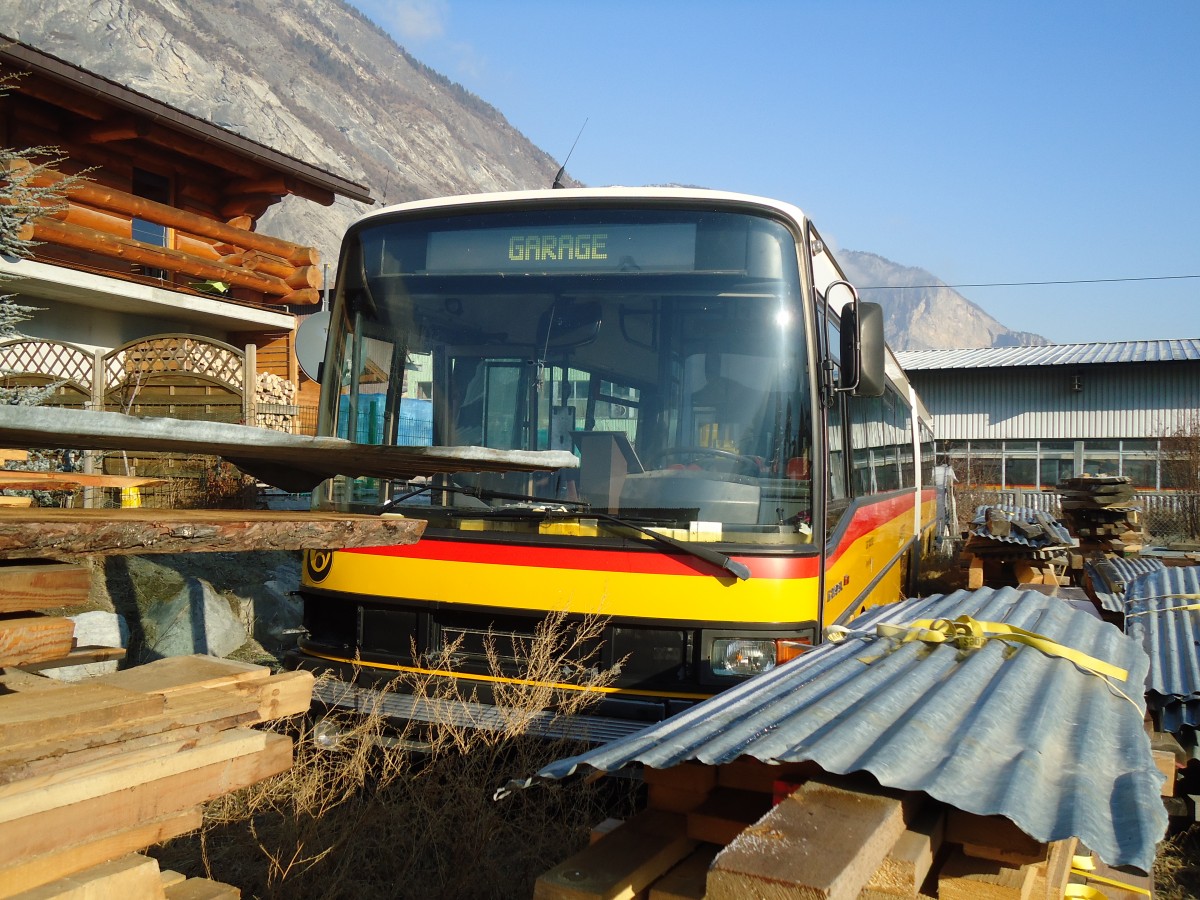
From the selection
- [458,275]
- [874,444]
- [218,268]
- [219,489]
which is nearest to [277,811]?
[458,275]

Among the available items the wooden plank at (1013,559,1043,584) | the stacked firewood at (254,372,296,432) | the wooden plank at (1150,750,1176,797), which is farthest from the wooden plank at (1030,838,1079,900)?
the stacked firewood at (254,372,296,432)

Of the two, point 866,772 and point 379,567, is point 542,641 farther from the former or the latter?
point 866,772

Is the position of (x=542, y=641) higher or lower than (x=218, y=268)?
lower

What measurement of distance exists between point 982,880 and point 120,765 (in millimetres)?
1956

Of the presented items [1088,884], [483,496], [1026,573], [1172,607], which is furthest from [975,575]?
[1088,884]

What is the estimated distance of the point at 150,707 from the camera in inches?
98.5

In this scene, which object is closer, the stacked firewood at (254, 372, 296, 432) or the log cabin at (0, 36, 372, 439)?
the log cabin at (0, 36, 372, 439)

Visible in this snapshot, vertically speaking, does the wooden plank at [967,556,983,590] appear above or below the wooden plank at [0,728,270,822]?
below

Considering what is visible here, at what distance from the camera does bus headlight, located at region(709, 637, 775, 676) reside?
15.2 feet

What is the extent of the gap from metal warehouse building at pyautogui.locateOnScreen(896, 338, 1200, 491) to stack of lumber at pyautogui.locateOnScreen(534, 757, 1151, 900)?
100ft

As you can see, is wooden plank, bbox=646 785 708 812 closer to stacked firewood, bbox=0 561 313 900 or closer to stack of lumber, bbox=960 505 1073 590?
stacked firewood, bbox=0 561 313 900

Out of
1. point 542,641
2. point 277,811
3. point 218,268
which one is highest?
point 218,268

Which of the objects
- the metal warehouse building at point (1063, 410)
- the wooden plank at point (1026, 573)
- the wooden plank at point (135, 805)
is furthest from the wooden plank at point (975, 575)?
the metal warehouse building at point (1063, 410)

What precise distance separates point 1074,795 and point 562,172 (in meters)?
5.50
